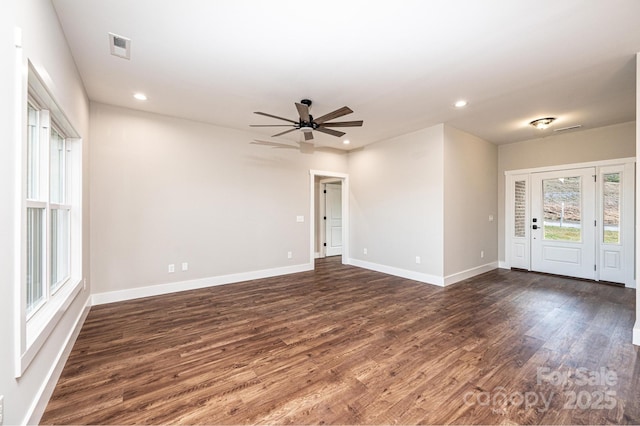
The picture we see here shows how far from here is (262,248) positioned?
5.26 meters

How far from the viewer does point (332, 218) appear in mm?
7836

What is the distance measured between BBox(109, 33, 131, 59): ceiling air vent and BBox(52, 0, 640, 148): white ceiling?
2.4 inches

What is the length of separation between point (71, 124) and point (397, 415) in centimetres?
373

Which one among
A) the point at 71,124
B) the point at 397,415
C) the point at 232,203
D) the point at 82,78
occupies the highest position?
the point at 82,78

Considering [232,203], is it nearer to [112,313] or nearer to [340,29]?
[112,313]

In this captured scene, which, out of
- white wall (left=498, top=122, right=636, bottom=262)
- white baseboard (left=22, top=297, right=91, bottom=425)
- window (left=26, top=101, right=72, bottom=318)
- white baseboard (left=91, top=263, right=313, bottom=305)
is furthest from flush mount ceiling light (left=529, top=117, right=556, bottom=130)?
white baseboard (left=22, top=297, right=91, bottom=425)

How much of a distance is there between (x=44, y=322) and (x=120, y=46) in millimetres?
2383

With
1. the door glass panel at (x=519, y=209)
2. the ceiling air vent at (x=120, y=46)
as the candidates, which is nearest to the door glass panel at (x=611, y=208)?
the door glass panel at (x=519, y=209)

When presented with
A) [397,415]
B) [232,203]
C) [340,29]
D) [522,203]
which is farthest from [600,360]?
[232,203]

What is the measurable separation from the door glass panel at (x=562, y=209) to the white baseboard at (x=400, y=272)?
2.90 metres

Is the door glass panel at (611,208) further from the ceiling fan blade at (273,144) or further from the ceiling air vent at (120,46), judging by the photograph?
the ceiling air vent at (120,46)

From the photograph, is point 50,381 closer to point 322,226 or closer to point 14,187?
point 14,187

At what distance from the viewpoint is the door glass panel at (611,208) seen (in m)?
4.79

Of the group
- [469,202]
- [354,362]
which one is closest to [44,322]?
[354,362]
